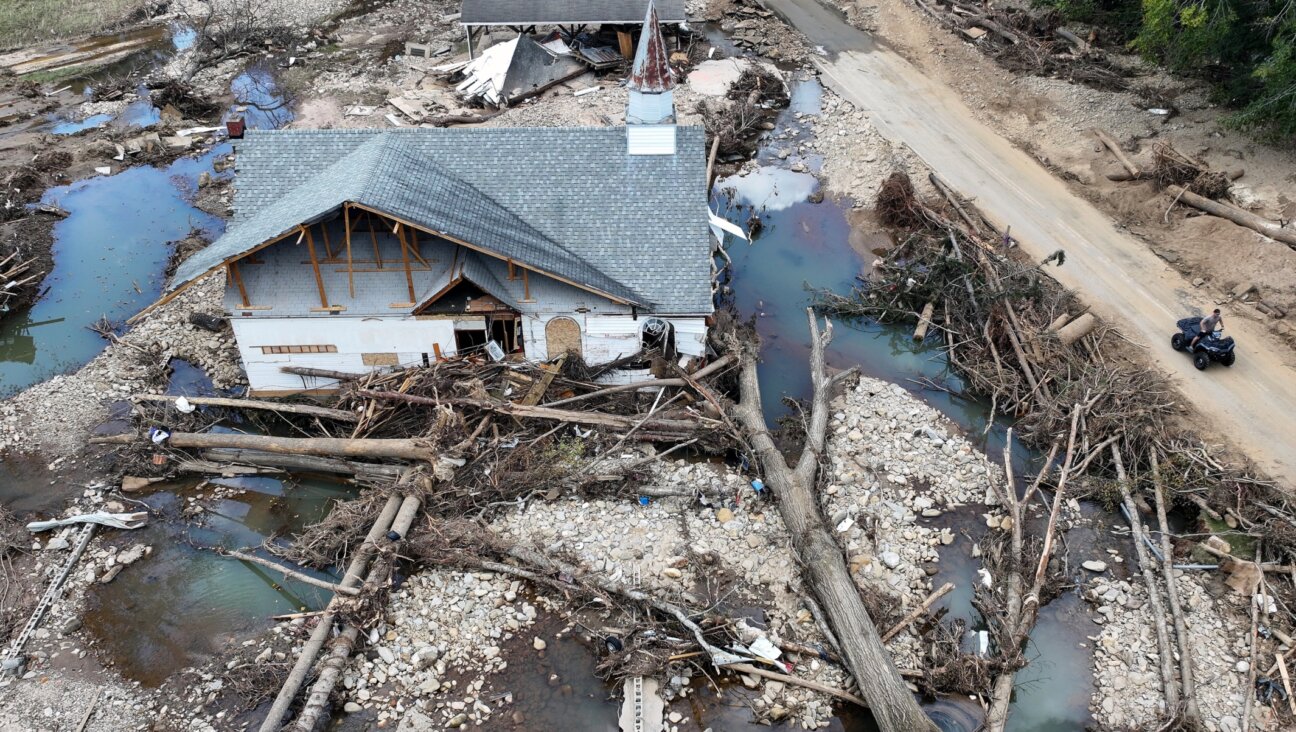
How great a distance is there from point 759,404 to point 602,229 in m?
5.83

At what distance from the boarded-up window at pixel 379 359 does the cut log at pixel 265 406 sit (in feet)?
4.62

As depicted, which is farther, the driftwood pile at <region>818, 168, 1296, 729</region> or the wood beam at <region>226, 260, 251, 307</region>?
the wood beam at <region>226, 260, 251, 307</region>

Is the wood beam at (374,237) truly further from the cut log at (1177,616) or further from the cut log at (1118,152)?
the cut log at (1118,152)

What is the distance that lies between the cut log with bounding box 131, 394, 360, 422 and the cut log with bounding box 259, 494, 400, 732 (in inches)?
120

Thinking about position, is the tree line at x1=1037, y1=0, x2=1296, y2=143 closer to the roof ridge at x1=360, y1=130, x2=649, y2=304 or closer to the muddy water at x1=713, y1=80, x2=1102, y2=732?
the muddy water at x1=713, y1=80, x2=1102, y2=732

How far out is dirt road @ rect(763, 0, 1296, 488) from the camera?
1980 centimetres

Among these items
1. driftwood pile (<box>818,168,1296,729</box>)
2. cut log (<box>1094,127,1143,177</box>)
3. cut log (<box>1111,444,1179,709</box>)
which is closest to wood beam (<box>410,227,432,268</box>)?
driftwood pile (<box>818,168,1296,729</box>)

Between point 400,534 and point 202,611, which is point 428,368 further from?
point 202,611

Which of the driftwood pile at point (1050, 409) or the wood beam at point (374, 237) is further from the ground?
the wood beam at point (374, 237)

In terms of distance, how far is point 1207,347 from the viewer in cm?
2072

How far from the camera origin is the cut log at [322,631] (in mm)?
13656

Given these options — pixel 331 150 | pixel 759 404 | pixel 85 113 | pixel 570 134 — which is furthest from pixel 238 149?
pixel 85 113

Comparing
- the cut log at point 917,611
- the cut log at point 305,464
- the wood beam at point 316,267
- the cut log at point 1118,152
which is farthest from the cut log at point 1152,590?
the wood beam at point 316,267

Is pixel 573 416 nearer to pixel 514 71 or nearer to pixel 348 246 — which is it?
pixel 348 246
